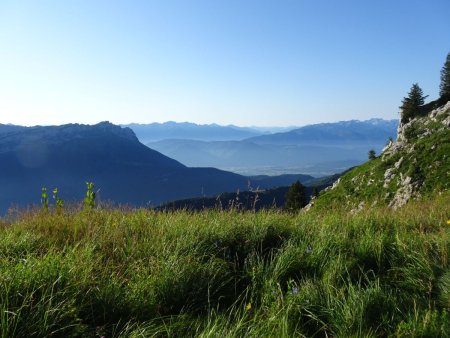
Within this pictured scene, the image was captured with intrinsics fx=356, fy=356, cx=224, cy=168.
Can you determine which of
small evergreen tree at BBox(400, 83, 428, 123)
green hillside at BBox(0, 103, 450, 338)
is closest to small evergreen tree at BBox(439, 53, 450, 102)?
small evergreen tree at BBox(400, 83, 428, 123)

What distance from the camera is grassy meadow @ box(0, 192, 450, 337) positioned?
3.31 metres

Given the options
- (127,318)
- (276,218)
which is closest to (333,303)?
(127,318)

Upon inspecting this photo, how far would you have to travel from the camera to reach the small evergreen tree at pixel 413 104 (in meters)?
69.9

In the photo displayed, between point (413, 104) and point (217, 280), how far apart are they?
76949 mm

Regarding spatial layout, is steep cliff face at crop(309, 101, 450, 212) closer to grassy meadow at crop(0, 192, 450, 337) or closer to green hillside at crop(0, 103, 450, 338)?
green hillside at crop(0, 103, 450, 338)

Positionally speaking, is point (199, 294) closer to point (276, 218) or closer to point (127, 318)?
point (127, 318)

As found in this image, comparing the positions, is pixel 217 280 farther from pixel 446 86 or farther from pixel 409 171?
pixel 446 86

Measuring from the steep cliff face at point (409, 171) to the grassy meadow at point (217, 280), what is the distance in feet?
83.6

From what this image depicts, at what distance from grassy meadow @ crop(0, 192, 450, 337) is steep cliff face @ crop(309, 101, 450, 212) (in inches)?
1003

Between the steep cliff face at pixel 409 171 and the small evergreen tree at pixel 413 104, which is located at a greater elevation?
the small evergreen tree at pixel 413 104

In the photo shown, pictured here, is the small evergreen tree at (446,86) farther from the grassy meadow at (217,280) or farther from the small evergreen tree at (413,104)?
the grassy meadow at (217,280)

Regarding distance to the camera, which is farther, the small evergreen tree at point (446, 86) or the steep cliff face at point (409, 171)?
the small evergreen tree at point (446, 86)

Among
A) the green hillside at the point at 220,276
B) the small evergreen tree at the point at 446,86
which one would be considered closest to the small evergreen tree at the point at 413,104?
the small evergreen tree at the point at 446,86

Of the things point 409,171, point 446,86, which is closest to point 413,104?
point 446,86
